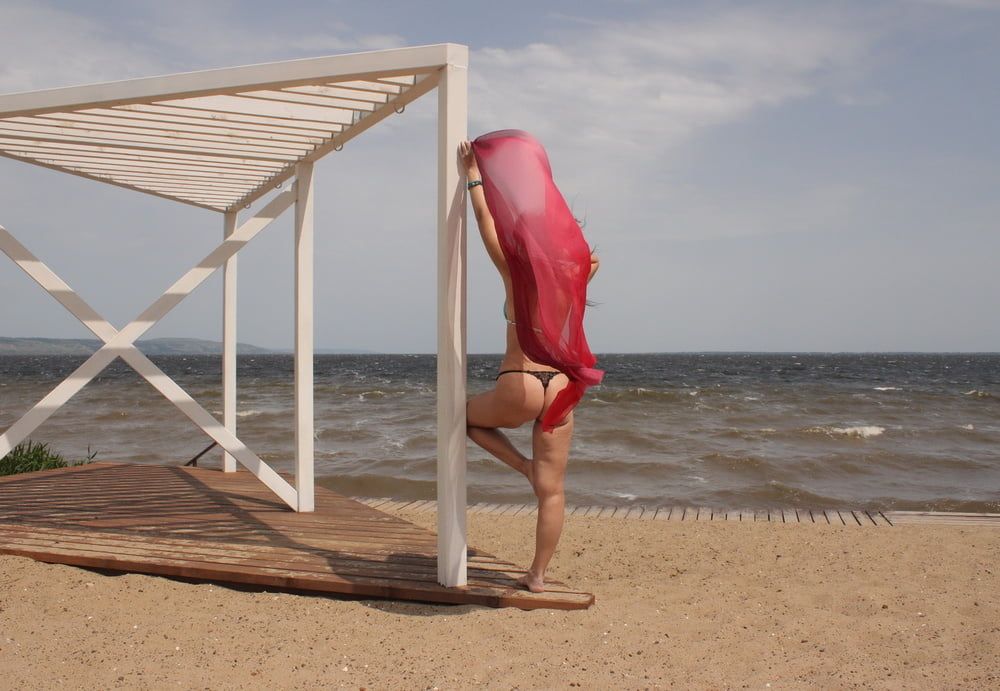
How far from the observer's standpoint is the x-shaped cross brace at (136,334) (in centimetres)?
516

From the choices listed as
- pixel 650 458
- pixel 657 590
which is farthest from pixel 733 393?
pixel 657 590

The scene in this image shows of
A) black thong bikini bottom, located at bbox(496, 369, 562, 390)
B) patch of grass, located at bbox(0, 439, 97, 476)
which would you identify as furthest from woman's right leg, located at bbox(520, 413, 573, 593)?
patch of grass, located at bbox(0, 439, 97, 476)

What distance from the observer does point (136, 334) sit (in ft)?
16.9

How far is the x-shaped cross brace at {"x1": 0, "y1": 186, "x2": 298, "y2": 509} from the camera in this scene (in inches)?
203

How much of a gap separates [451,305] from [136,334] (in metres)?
2.46

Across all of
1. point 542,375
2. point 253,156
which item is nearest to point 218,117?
point 253,156

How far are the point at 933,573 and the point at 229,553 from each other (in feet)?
14.4

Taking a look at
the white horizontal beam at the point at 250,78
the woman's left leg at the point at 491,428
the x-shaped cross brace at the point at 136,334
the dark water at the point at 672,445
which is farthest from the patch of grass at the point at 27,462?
the woman's left leg at the point at 491,428

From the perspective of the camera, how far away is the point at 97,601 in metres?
4.01

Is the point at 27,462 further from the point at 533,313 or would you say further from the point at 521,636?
the point at 533,313

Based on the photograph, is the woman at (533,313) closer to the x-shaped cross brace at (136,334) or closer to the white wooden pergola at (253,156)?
the white wooden pergola at (253,156)

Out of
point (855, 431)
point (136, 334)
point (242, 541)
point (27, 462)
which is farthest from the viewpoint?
point (855, 431)

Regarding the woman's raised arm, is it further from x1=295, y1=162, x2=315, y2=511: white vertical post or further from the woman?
x1=295, y1=162, x2=315, y2=511: white vertical post

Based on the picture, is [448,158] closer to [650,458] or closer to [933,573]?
[933,573]
